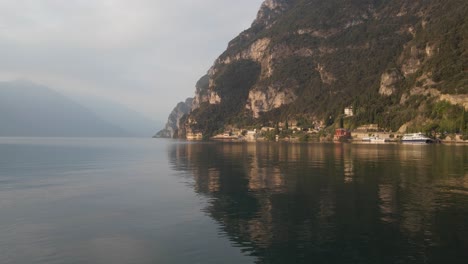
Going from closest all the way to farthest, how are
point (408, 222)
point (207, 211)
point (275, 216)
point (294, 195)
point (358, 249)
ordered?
1. point (358, 249)
2. point (408, 222)
3. point (275, 216)
4. point (207, 211)
5. point (294, 195)

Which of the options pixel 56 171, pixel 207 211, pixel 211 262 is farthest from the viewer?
pixel 56 171

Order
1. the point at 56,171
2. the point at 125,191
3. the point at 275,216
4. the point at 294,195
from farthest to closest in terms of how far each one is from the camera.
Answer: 1. the point at 56,171
2. the point at 125,191
3. the point at 294,195
4. the point at 275,216

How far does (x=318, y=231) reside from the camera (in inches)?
1216

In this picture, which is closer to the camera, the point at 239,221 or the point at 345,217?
the point at 239,221

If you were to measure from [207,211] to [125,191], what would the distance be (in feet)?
57.8

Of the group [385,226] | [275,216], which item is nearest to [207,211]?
[275,216]

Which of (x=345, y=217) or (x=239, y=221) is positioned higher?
(x=345, y=217)

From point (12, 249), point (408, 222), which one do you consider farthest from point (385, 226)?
point (12, 249)

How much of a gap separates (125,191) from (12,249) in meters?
24.8

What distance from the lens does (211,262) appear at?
24.5 meters

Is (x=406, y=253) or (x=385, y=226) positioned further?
(x=385, y=226)

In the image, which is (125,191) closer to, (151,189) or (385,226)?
(151,189)

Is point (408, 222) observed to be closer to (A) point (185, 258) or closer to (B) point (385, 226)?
(B) point (385, 226)

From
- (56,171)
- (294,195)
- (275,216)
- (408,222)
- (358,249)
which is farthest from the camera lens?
(56,171)
